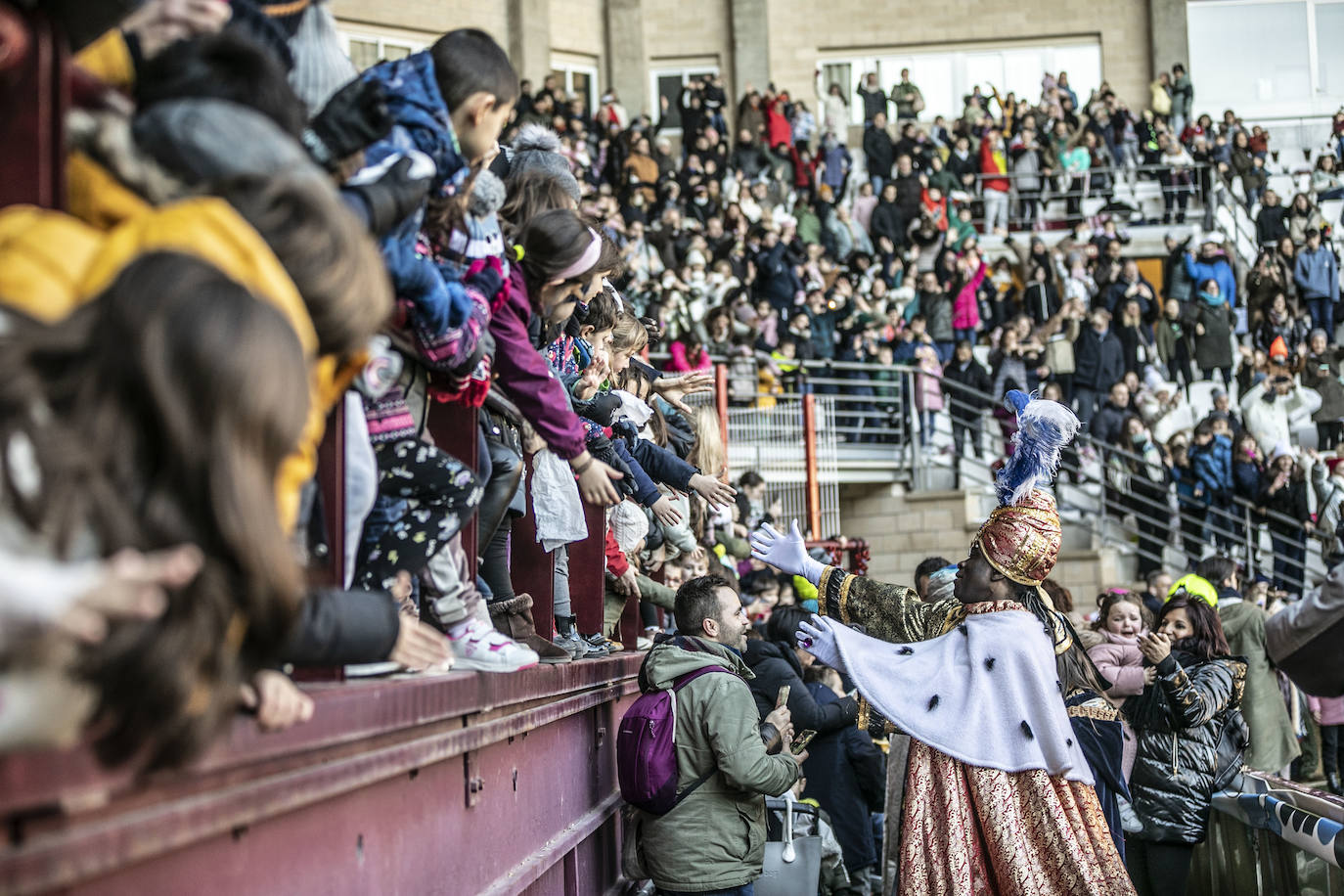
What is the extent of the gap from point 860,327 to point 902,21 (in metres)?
13.3

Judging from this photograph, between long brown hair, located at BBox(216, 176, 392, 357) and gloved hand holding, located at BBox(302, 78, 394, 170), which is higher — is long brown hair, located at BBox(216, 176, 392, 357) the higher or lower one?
the lower one

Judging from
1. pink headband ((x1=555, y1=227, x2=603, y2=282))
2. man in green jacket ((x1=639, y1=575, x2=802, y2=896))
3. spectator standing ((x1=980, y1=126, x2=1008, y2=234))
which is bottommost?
man in green jacket ((x1=639, y1=575, x2=802, y2=896))

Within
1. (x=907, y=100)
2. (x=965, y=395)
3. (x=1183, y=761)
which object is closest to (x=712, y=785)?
(x=1183, y=761)

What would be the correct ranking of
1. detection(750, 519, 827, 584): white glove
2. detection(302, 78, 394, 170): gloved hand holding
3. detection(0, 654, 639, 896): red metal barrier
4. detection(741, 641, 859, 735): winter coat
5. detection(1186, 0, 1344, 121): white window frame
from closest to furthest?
1. detection(0, 654, 639, 896): red metal barrier
2. detection(302, 78, 394, 170): gloved hand holding
3. detection(750, 519, 827, 584): white glove
4. detection(741, 641, 859, 735): winter coat
5. detection(1186, 0, 1344, 121): white window frame

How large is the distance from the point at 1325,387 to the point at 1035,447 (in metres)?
15.4

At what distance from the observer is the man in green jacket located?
5.48 meters

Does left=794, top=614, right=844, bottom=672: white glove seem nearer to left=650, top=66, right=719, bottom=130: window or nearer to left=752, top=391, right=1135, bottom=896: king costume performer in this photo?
left=752, top=391, right=1135, bottom=896: king costume performer

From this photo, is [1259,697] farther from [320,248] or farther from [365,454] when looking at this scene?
[320,248]

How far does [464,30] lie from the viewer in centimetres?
354

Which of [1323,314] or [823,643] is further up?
[1323,314]

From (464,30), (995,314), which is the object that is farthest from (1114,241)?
(464,30)

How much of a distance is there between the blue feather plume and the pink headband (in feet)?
8.67

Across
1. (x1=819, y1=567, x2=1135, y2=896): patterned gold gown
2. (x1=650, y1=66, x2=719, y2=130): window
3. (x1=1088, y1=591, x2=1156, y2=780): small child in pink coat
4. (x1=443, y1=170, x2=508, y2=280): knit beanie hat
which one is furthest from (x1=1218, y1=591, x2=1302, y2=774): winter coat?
(x1=650, y1=66, x2=719, y2=130): window

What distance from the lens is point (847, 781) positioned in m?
7.61
